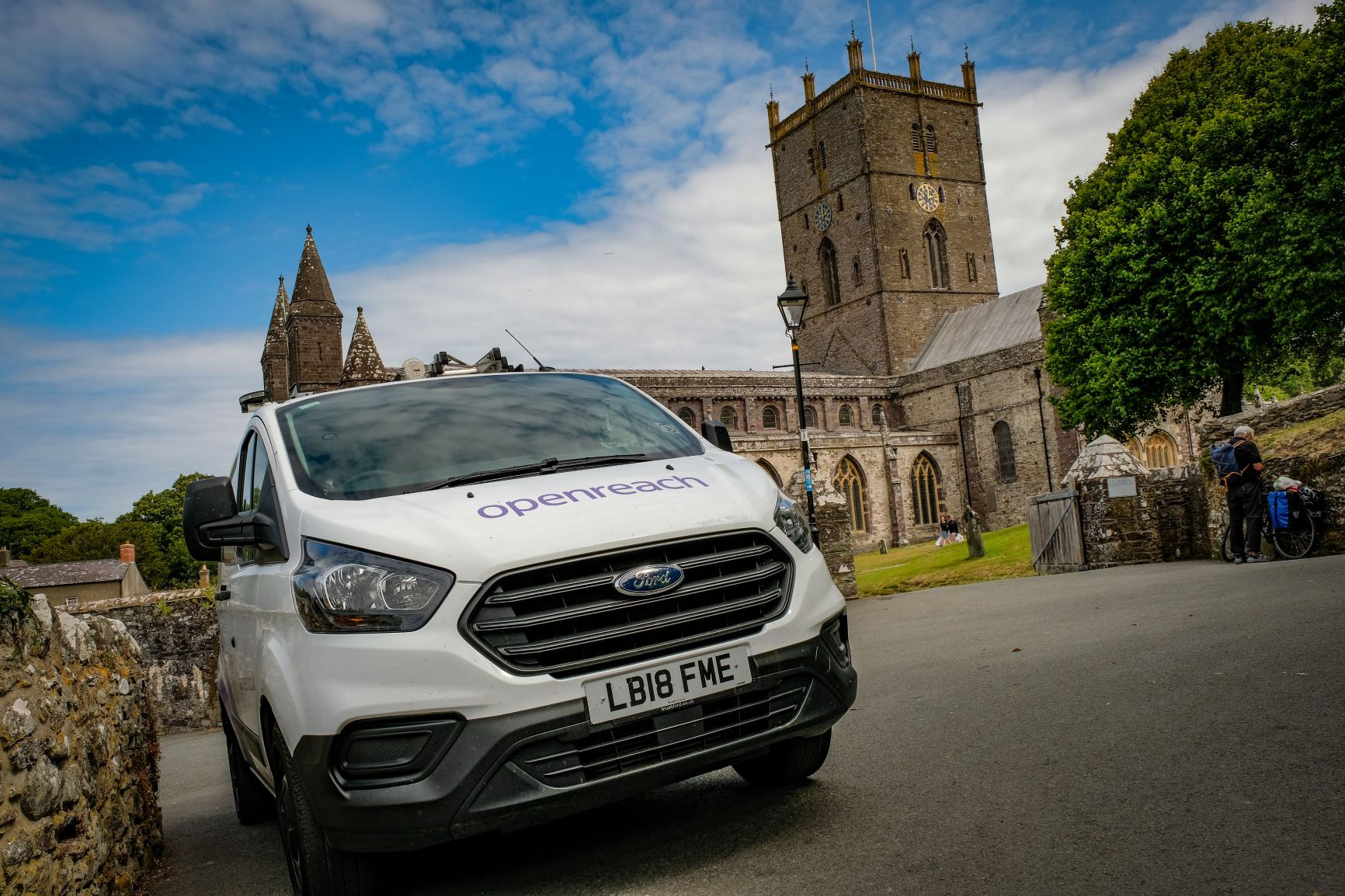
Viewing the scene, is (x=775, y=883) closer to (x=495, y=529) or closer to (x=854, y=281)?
(x=495, y=529)

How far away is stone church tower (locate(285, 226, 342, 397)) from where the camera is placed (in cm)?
4734

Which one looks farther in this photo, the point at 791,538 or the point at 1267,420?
the point at 1267,420

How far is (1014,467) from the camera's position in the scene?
5797 centimetres

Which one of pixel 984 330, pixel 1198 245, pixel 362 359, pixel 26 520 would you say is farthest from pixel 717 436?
pixel 26 520

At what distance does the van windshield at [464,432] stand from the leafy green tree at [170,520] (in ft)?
244

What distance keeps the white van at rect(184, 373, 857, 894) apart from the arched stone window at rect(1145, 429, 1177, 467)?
55.9m

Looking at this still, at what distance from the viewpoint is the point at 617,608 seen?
3383mm

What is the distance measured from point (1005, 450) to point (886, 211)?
64.0ft

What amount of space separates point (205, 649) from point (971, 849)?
13.3 meters

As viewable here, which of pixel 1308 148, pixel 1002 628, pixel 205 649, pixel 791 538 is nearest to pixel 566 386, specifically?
pixel 791 538

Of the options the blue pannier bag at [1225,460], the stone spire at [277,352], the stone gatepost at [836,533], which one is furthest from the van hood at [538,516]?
the stone spire at [277,352]

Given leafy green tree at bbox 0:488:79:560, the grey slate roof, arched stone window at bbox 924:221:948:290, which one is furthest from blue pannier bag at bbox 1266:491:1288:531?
leafy green tree at bbox 0:488:79:560

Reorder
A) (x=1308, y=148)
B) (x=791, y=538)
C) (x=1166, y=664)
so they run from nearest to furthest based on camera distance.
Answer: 1. (x=791, y=538)
2. (x=1166, y=664)
3. (x=1308, y=148)

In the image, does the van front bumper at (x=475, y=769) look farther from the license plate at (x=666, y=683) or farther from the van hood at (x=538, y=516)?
the van hood at (x=538, y=516)
